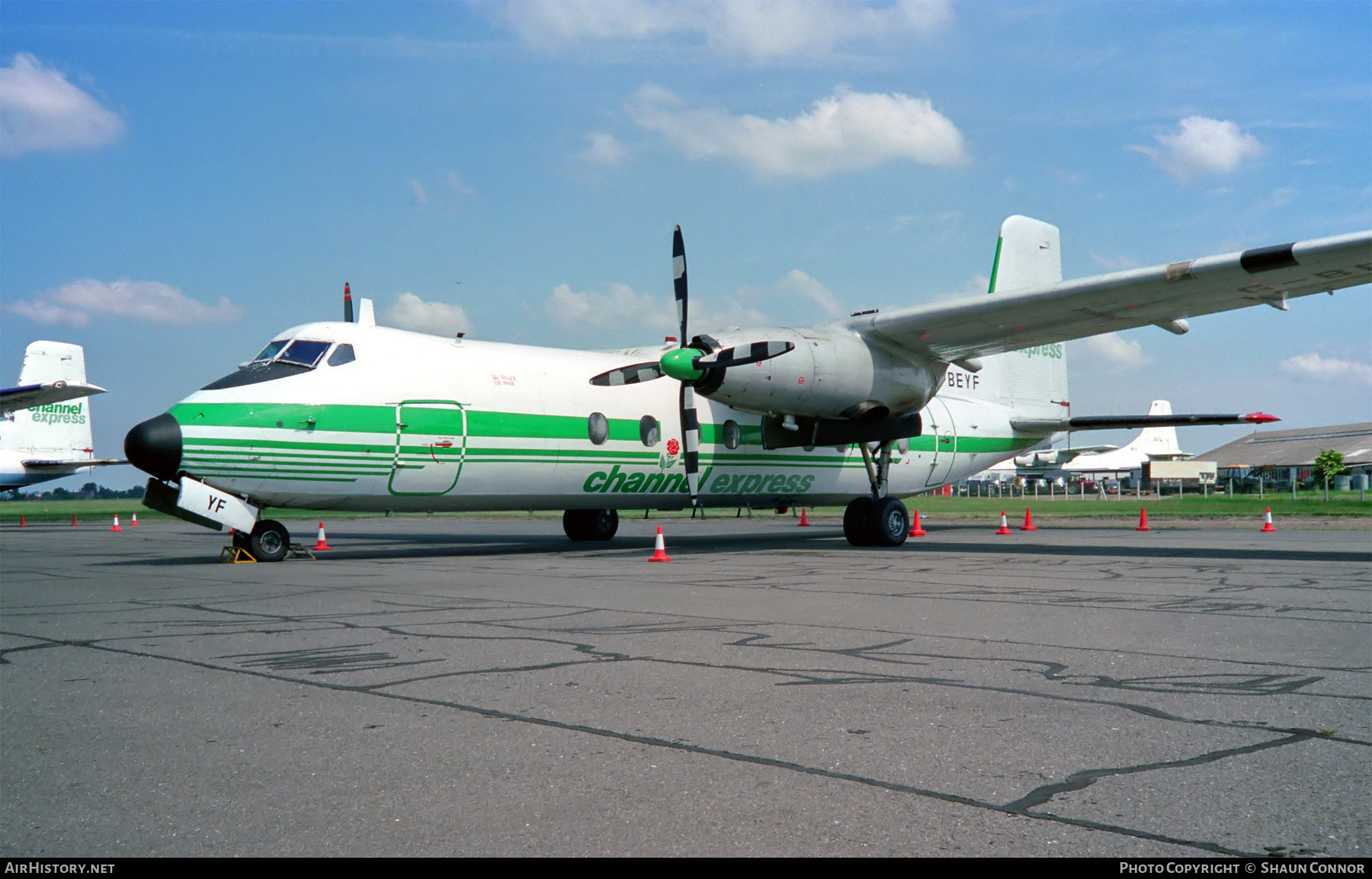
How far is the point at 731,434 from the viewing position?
19.1m

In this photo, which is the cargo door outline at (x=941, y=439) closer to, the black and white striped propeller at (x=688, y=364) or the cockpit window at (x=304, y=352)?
the black and white striped propeller at (x=688, y=364)

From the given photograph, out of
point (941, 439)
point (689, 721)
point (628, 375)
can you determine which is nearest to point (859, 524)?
point (941, 439)

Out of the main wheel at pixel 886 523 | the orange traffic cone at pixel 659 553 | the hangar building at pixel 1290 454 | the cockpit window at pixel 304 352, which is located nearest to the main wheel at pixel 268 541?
the cockpit window at pixel 304 352

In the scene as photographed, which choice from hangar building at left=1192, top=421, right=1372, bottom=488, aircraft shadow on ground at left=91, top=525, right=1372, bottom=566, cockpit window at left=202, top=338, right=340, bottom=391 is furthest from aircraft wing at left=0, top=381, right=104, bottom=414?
hangar building at left=1192, top=421, right=1372, bottom=488

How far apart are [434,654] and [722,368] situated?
29.9ft

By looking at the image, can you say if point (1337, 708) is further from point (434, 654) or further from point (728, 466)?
point (728, 466)

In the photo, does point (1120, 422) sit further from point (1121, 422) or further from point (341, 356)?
point (341, 356)

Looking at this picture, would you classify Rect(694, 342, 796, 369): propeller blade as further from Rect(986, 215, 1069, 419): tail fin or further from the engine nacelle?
Rect(986, 215, 1069, 419): tail fin

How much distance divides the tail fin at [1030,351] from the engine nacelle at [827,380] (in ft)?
14.6

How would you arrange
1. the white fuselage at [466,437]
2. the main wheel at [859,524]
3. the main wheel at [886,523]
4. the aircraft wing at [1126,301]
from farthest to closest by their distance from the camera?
1. the main wheel at [859,524]
2. the main wheel at [886,523]
3. the white fuselage at [466,437]
4. the aircraft wing at [1126,301]

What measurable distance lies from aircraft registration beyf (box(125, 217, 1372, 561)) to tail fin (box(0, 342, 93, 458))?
69.5ft

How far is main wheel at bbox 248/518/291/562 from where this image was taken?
49.7ft

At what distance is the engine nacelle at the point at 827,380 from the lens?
51.4ft
